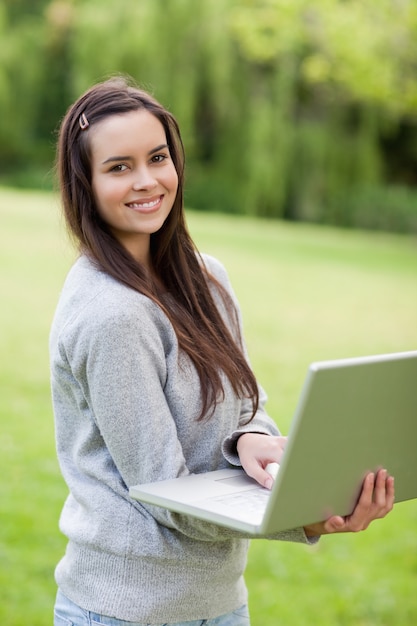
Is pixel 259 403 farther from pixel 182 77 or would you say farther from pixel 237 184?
pixel 237 184

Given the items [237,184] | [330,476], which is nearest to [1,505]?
[330,476]

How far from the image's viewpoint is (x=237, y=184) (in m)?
15.2

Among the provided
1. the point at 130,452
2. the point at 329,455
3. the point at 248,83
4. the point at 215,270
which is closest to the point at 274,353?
the point at 215,270

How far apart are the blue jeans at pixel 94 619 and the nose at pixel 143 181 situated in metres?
0.63

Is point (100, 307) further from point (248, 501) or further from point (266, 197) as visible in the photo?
point (266, 197)

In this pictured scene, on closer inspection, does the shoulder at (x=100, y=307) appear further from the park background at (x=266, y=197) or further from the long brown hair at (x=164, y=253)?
the park background at (x=266, y=197)

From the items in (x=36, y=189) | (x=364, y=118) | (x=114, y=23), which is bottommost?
Result: (x=36, y=189)

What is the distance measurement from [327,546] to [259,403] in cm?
240

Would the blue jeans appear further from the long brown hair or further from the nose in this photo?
the nose

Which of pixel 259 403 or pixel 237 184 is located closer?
pixel 259 403

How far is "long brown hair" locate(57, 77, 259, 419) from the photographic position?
1502 mm

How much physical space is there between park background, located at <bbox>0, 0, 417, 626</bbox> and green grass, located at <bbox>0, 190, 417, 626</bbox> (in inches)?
0.5

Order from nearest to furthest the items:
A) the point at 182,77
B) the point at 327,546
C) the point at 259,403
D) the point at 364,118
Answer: the point at 259,403 < the point at 327,546 < the point at 182,77 < the point at 364,118

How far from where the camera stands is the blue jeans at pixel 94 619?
147cm
